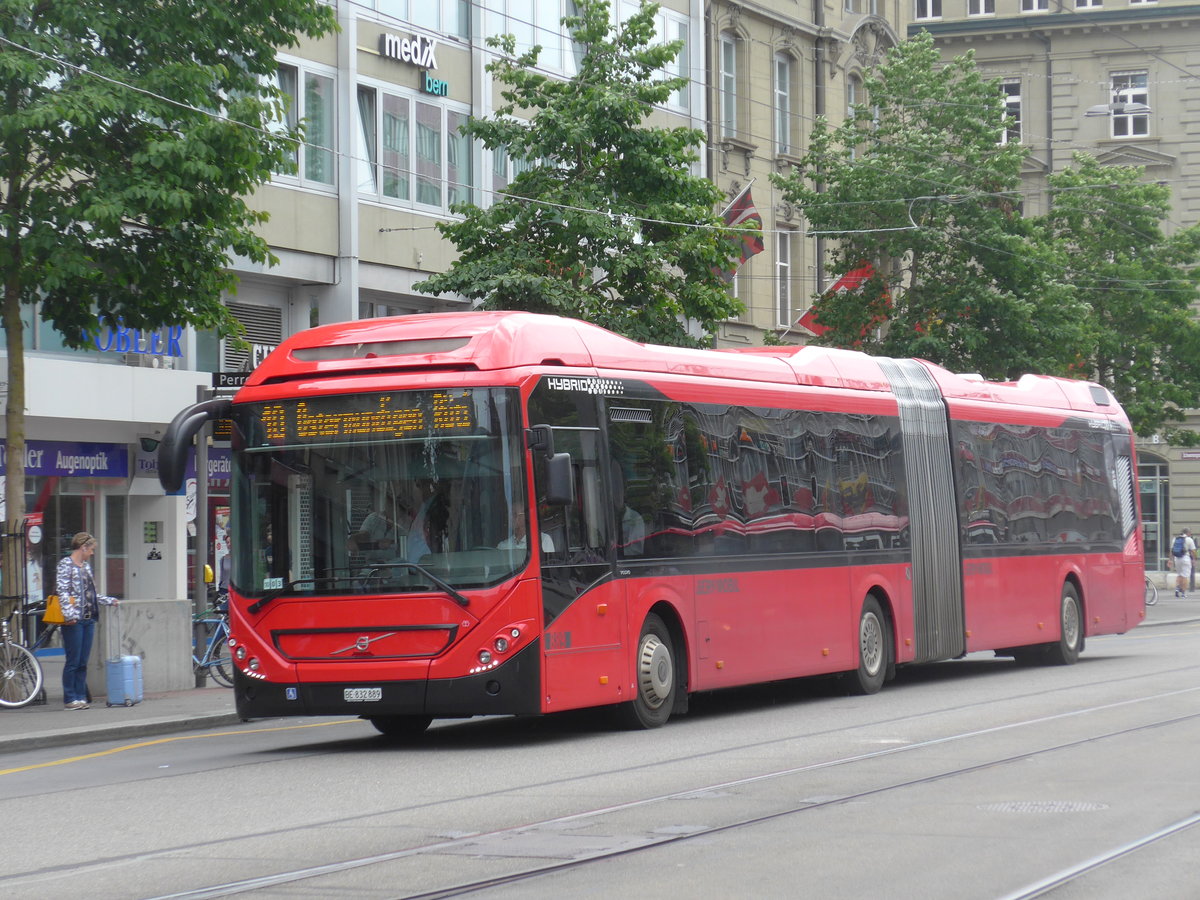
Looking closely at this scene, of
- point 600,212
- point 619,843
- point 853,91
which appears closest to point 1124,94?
point 853,91

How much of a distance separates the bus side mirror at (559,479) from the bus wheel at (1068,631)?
431 inches

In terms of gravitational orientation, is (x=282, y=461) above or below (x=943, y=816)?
above

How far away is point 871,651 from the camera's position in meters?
18.6

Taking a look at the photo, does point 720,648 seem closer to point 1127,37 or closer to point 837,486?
point 837,486

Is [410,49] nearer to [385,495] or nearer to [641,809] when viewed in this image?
[385,495]

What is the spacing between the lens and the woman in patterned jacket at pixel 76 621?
59.4 feet

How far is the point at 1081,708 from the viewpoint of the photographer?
1614 cm

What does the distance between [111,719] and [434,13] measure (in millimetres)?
17606

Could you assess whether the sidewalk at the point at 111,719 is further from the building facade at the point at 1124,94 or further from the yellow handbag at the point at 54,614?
the building facade at the point at 1124,94

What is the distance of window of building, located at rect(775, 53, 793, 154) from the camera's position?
43156mm

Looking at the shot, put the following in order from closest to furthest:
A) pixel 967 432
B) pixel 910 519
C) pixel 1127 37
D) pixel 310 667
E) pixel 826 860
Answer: pixel 826 860 → pixel 310 667 → pixel 910 519 → pixel 967 432 → pixel 1127 37

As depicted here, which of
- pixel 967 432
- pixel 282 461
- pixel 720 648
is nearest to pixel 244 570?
pixel 282 461

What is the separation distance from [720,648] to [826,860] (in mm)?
7517

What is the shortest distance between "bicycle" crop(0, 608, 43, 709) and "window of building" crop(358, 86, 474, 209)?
1313 centimetres
